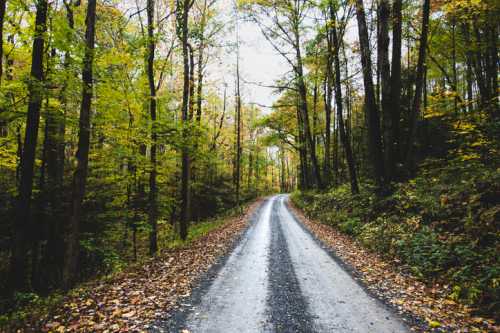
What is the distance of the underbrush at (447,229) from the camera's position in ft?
18.3

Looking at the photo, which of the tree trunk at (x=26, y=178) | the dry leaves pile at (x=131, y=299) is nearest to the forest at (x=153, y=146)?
the tree trunk at (x=26, y=178)

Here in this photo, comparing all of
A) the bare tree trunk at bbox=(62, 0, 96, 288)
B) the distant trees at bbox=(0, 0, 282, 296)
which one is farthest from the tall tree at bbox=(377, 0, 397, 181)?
the bare tree trunk at bbox=(62, 0, 96, 288)

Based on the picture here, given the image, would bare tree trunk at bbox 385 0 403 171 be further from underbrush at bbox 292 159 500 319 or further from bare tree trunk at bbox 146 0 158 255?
bare tree trunk at bbox 146 0 158 255

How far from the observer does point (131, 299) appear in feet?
18.9

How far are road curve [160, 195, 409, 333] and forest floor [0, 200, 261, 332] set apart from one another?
55 centimetres

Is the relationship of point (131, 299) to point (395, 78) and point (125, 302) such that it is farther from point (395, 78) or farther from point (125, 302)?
point (395, 78)

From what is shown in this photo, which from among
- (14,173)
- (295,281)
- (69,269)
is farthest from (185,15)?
(295,281)

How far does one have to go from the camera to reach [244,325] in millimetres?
4570

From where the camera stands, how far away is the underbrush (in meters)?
5.57

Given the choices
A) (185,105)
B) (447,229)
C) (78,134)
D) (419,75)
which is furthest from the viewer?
(185,105)

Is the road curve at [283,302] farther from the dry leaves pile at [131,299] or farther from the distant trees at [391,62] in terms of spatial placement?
the distant trees at [391,62]

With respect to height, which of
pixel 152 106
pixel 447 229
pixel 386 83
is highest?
pixel 386 83

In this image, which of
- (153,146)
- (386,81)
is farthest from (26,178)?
(386,81)

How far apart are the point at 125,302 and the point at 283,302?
3.12m
